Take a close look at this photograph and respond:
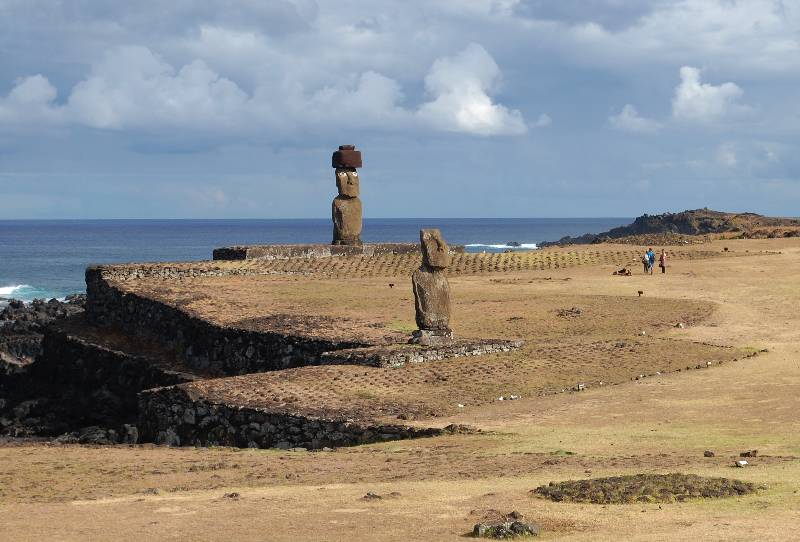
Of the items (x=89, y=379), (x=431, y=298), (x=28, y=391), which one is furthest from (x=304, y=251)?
(x=431, y=298)

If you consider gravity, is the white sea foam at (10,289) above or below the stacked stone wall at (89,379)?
below

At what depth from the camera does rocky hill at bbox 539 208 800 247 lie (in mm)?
67750

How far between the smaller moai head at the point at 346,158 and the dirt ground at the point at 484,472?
71.1ft

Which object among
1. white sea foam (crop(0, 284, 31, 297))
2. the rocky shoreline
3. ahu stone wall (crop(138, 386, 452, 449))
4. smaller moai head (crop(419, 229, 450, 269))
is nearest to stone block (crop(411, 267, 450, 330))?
smaller moai head (crop(419, 229, 450, 269))

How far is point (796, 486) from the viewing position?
12.4m

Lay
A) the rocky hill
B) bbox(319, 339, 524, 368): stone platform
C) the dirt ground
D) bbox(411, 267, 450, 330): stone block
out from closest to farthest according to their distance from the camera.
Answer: the dirt ground
bbox(319, 339, 524, 368): stone platform
bbox(411, 267, 450, 330): stone block
the rocky hill

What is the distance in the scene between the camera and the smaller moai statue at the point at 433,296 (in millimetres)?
23906

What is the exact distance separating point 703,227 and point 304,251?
55.1 meters

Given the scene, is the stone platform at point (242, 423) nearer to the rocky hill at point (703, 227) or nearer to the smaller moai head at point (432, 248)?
the smaller moai head at point (432, 248)

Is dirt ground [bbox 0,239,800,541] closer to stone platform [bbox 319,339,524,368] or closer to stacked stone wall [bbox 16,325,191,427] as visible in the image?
stone platform [bbox 319,339,524,368]

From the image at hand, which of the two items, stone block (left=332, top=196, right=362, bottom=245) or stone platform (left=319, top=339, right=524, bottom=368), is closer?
stone platform (left=319, top=339, right=524, bottom=368)

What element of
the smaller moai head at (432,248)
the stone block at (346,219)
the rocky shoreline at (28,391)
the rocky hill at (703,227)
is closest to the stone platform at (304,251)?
the stone block at (346,219)

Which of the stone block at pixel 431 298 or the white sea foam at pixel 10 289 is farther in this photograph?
the white sea foam at pixel 10 289

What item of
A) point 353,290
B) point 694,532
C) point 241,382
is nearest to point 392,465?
point 694,532
